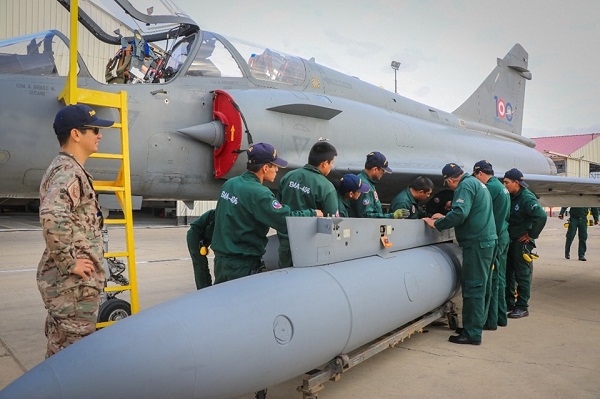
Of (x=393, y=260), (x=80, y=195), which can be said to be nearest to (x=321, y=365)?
(x=393, y=260)

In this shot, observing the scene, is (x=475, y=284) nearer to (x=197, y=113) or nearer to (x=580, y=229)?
(x=197, y=113)

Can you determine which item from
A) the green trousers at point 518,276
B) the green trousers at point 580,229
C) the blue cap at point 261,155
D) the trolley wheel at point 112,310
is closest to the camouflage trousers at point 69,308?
the blue cap at point 261,155

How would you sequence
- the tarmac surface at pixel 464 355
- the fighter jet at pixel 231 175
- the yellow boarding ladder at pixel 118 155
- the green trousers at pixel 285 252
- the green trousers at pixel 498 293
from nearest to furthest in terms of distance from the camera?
the fighter jet at pixel 231 175 → the tarmac surface at pixel 464 355 → the yellow boarding ladder at pixel 118 155 → the green trousers at pixel 285 252 → the green trousers at pixel 498 293

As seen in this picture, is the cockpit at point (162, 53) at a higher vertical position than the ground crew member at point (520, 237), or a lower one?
higher

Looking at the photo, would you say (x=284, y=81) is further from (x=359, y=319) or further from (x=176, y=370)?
(x=176, y=370)

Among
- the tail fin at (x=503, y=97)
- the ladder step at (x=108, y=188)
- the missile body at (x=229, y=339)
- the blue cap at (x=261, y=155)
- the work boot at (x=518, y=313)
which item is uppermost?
the tail fin at (x=503, y=97)

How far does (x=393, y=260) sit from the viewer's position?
3939 mm

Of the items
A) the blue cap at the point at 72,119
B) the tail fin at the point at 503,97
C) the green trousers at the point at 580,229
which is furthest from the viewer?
the tail fin at the point at 503,97

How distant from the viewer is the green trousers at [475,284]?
445cm

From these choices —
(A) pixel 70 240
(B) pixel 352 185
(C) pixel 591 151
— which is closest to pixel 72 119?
(A) pixel 70 240

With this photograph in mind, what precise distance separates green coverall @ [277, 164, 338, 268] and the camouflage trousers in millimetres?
1521

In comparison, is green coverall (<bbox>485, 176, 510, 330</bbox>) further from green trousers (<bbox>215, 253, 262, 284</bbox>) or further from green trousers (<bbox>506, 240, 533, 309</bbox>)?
green trousers (<bbox>215, 253, 262, 284</bbox>)

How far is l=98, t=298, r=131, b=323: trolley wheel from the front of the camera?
13.4ft

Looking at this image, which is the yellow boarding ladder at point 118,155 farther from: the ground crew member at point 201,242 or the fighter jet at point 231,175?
the ground crew member at point 201,242
